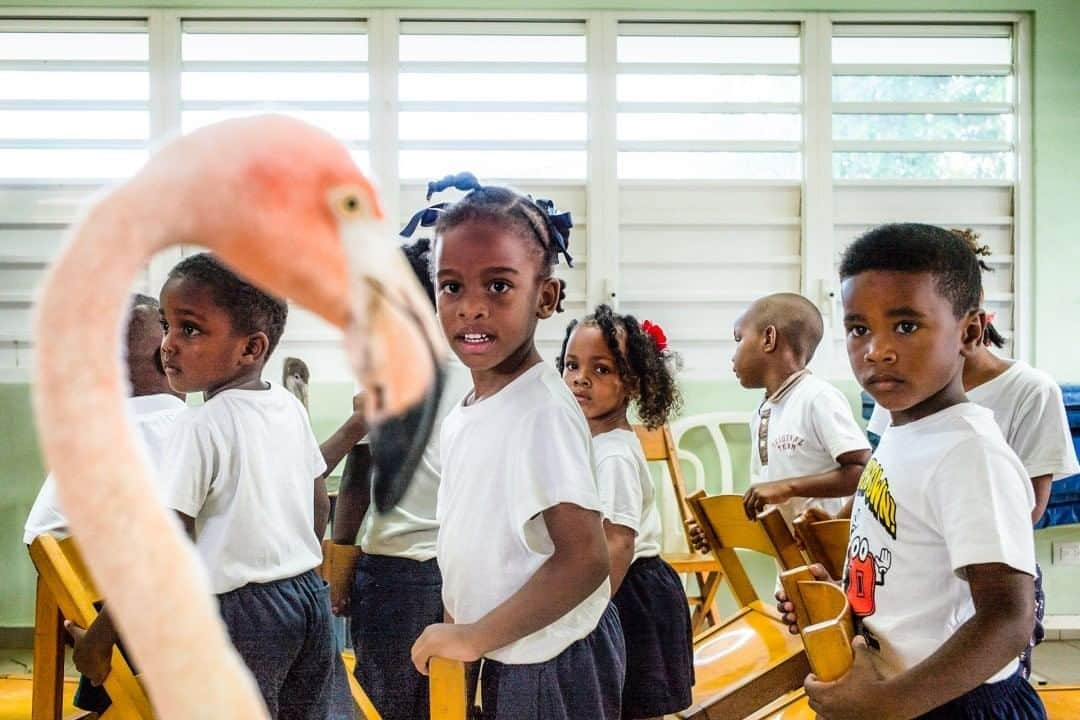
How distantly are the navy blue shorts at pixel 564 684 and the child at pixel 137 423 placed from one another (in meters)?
0.27

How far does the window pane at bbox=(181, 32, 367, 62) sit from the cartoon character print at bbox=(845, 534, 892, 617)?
0.56m

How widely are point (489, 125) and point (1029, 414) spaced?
3.72 ft

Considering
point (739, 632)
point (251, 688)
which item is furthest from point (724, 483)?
point (251, 688)

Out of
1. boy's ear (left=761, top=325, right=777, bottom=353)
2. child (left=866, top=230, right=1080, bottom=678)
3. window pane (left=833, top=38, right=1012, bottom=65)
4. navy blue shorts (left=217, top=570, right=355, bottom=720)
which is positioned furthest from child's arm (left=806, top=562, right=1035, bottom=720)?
boy's ear (left=761, top=325, right=777, bottom=353)

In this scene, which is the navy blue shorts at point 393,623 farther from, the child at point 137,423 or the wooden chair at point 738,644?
the wooden chair at point 738,644

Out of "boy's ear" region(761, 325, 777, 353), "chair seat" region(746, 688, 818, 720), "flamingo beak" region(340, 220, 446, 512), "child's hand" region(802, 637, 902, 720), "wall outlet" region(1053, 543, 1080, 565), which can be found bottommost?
"chair seat" region(746, 688, 818, 720)

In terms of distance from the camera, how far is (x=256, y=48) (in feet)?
1.51

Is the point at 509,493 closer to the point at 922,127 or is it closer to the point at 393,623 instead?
the point at 393,623

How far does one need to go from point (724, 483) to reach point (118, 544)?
6.02 ft

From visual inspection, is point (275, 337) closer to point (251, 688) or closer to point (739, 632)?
point (251, 688)

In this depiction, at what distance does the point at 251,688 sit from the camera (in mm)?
230

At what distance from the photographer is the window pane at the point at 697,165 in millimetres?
862

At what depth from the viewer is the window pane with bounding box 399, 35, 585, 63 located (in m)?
0.55

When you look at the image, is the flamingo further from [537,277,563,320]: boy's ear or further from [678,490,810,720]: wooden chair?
[678,490,810,720]: wooden chair
